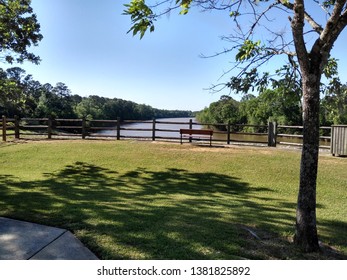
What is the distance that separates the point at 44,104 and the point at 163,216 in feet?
216

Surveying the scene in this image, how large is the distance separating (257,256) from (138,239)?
4.63 ft

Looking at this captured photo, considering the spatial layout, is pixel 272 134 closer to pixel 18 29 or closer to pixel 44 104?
pixel 18 29

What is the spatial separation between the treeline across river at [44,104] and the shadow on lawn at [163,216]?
5.72m

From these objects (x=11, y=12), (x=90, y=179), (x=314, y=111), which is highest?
(x=11, y=12)

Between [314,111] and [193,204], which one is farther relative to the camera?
[193,204]

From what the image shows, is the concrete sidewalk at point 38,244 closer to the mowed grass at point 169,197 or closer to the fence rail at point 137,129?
the mowed grass at point 169,197

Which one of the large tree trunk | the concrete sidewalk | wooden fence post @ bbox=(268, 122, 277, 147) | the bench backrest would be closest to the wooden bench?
the bench backrest

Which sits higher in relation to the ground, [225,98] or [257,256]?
[225,98]

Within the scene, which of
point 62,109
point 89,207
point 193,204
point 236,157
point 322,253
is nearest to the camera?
point 322,253

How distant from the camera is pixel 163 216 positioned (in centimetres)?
523

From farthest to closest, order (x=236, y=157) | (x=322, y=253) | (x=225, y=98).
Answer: (x=236, y=157)
(x=225, y=98)
(x=322, y=253)

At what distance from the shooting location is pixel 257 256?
3781mm

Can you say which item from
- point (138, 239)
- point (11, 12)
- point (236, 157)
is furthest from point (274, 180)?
point (11, 12)
